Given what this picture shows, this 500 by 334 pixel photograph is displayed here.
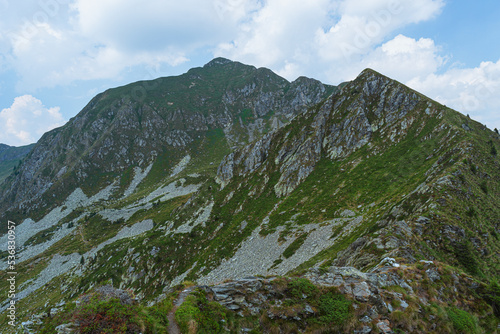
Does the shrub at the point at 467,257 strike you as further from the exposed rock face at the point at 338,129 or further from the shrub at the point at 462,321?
the exposed rock face at the point at 338,129

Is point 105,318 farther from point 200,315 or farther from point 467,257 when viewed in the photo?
point 467,257

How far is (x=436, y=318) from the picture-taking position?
12.5 meters

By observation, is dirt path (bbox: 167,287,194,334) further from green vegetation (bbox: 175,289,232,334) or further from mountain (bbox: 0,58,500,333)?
green vegetation (bbox: 175,289,232,334)

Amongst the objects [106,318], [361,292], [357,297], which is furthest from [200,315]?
[361,292]

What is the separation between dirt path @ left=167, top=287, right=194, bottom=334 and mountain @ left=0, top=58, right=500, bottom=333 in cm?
9

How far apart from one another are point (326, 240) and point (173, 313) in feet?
114

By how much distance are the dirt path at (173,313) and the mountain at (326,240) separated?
9 centimetres

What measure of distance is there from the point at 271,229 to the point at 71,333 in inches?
1828

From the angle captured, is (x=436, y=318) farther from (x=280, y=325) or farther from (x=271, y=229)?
(x=271, y=229)

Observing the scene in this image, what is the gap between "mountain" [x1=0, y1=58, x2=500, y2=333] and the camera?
11953 mm

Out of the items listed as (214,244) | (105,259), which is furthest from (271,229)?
(105,259)

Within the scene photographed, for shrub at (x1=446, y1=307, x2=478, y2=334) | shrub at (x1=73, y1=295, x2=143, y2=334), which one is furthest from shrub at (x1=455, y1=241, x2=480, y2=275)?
shrub at (x1=73, y1=295, x2=143, y2=334)

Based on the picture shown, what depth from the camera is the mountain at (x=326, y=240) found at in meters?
12.0

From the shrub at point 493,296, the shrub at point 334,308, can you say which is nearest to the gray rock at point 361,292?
the shrub at point 334,308
